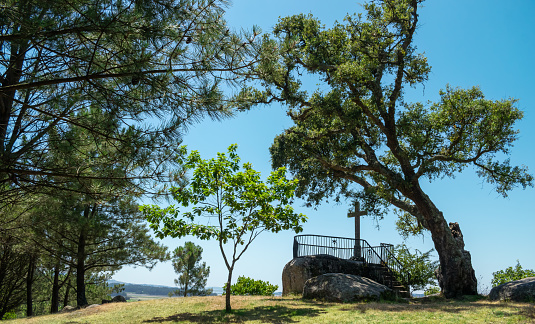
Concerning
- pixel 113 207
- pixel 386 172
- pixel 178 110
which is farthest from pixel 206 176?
pixel 113 207

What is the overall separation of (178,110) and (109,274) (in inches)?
1025

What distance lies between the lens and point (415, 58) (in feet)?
54.2

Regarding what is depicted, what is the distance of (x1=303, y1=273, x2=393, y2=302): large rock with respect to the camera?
1327cm

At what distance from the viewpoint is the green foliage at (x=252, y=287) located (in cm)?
1903

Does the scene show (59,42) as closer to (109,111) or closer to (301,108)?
(109,111)

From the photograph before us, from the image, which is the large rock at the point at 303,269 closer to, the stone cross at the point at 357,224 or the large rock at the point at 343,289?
the large rock at the point at 343,289

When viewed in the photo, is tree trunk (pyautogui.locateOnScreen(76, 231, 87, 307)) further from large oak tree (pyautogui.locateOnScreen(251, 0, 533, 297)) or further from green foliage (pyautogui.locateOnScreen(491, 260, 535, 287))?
green foliage (pyautogui.locateOnScreen(491, 260, 535, 287))

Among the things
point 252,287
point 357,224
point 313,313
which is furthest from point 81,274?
point 357,224

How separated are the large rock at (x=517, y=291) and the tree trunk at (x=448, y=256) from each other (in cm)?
155

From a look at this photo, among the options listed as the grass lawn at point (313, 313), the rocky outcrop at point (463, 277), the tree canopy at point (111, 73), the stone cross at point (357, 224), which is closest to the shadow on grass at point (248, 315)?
the grass lawn at point (313, 313)

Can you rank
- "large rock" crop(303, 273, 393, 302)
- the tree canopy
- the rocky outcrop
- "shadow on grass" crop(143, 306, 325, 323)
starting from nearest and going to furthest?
the tree canopy → "shadow on grass" crop(143, 306, 325, 323) → "large rock" crop(303, 273, 393, 302) → the rocky outcrop

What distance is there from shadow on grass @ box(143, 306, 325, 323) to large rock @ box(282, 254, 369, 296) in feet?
17.5

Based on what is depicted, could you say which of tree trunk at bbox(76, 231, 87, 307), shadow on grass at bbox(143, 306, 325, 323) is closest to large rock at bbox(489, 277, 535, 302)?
shadow on grass at bbox(143, 306, 325, 323)

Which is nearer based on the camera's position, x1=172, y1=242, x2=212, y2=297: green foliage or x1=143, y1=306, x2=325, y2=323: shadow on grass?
x1=143, y1=306, x2=325, y2=323: shadow on grass
